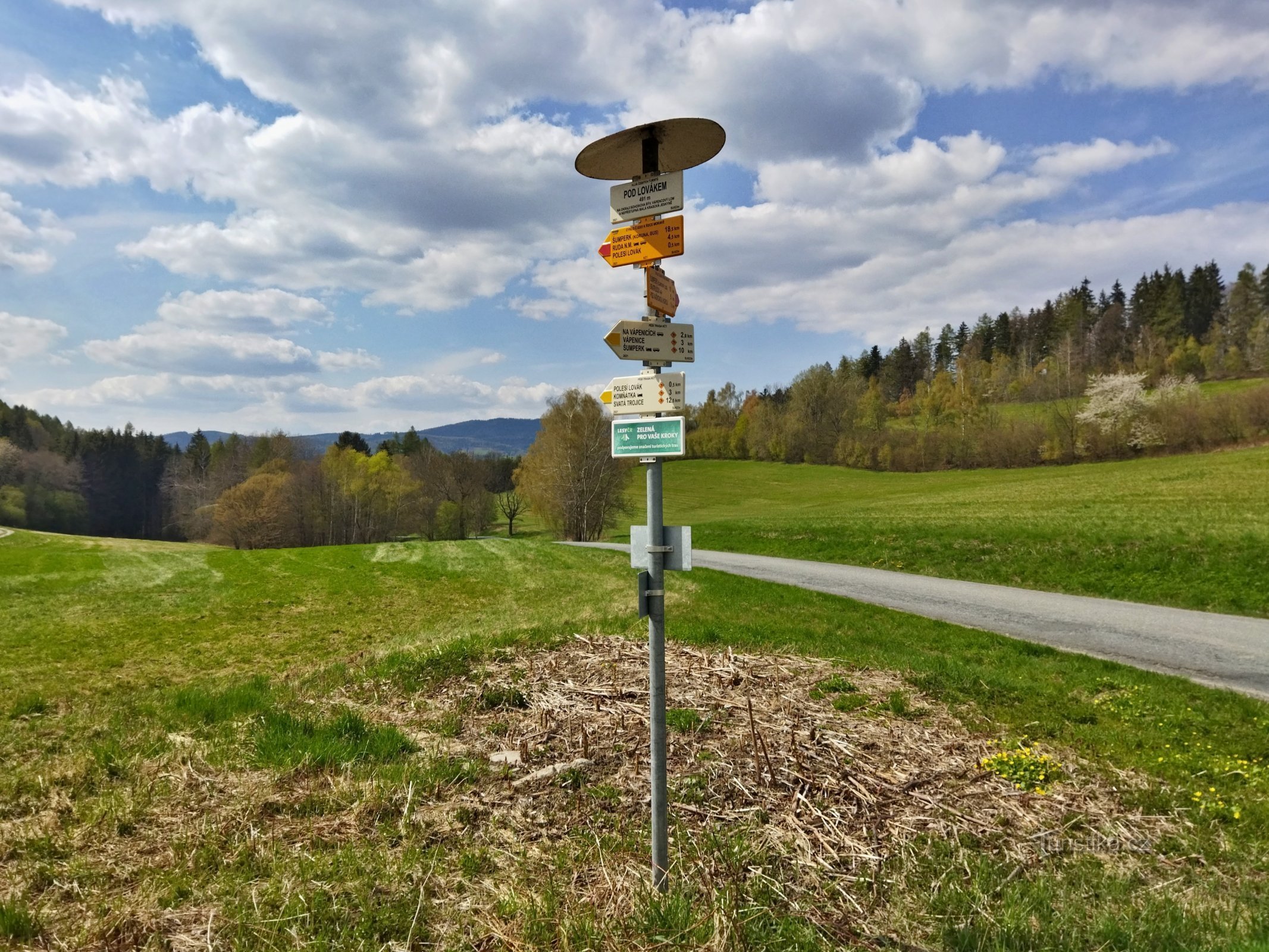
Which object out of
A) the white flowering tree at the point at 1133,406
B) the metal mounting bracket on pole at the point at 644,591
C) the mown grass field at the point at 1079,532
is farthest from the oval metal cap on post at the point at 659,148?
the white flowering tree at the point at 1133,406

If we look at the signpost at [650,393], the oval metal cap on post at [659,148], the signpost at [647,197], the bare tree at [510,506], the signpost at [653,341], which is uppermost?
the oval metal cap on post at [659,148]

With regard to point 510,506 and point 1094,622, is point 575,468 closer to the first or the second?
point 510,506

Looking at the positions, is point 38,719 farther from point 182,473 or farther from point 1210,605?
point 182,473

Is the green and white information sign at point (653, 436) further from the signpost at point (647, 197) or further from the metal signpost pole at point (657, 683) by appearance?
the signpost at point (647, 197)

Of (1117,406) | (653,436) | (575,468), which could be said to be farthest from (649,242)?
(1117,406)

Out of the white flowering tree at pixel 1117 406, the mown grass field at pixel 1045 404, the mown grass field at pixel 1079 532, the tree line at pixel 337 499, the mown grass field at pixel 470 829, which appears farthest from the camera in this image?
the mown grass field at pixel 1045 404

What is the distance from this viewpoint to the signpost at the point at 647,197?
3564 millimetres

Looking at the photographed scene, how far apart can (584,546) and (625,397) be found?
1057 inches

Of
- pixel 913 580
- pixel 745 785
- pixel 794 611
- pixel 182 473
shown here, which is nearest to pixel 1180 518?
pixel 913 580

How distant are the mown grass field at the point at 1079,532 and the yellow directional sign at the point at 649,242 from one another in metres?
17.1

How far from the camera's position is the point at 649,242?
143 inches

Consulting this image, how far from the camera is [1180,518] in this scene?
2184 centimetres

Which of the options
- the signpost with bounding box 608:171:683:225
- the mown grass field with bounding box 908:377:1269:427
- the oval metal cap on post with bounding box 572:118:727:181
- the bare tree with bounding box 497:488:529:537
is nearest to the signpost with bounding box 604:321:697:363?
the signpost with bounding box 608:171:683:225

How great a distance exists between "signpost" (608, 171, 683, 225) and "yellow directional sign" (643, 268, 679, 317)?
0.33m
